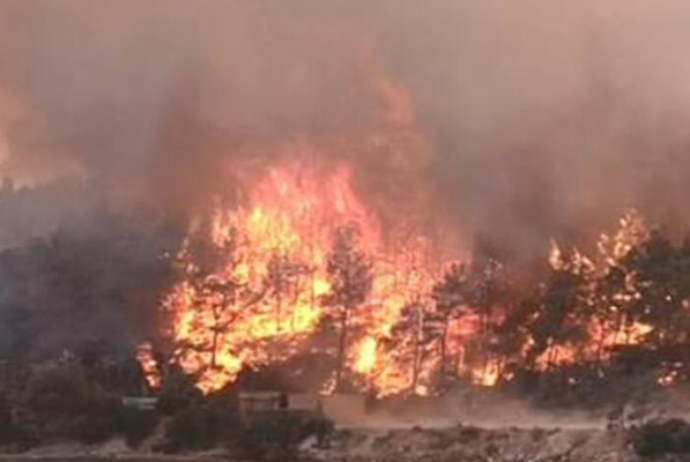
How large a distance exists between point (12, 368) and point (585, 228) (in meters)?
62.3

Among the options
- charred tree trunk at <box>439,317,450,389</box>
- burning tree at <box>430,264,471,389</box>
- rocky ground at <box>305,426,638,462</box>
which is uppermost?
burning tree at <box>430,264,471,389</box>

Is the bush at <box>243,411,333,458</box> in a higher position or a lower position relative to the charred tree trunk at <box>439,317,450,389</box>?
lower

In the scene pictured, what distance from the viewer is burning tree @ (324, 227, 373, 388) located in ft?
519

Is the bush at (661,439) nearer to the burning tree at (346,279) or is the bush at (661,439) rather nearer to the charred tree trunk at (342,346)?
the charred tree trunk at (342,346)

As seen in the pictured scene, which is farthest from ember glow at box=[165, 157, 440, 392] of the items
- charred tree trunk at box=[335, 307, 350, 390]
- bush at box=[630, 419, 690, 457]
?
bush at box=[630, 419, 690, 457]

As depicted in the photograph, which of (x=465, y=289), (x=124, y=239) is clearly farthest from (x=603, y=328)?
(x=124, y=239)

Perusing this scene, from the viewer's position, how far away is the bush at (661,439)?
111312mm

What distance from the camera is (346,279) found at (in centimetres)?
16250

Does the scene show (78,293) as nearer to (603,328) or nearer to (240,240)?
(240,240)

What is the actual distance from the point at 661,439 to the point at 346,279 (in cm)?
5650

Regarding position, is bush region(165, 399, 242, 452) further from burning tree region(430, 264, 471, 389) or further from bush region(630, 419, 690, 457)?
bush region(630, 419, 690, 457)

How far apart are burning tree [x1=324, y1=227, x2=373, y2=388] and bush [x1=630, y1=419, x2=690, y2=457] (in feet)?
143

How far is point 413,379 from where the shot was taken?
147750 mm

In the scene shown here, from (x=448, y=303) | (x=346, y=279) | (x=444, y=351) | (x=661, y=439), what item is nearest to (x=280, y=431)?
(x=444, y=351)
